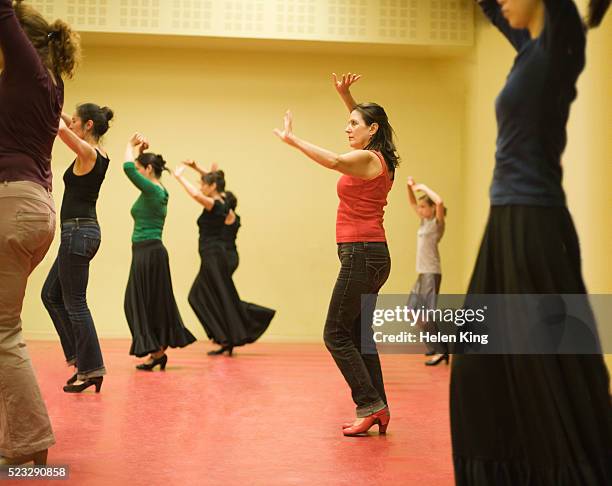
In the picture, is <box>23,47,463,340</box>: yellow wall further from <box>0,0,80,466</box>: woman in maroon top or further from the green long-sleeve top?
<box>0,0,80,466</box>: woman in maroon top

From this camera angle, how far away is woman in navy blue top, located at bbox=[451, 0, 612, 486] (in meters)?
1.88

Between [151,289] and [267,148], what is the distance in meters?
3.70

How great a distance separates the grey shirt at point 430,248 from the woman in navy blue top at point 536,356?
15.0ft

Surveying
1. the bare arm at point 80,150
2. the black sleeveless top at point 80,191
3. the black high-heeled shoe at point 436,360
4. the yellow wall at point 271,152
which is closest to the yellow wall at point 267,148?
the yellow wall at point 271,152

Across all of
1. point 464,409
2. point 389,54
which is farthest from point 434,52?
point 464,409

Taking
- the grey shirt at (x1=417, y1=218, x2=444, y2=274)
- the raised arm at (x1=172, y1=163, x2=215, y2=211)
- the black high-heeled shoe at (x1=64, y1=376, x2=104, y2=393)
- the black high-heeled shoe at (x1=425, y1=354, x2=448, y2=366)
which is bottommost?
the black high-heeled shoe at (x1=425, y1=354, x2=448, y2=366)

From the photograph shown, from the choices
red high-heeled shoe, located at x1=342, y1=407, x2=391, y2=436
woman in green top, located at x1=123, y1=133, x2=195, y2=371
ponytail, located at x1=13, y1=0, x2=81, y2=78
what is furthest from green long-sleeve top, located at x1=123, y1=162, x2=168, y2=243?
ponytail, located at x1=13, y1=0, x2=81, y2=78

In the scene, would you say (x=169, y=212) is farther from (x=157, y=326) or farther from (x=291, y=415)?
(x=291, y=415)

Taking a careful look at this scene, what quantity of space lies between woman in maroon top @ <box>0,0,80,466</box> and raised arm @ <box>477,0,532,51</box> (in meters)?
1.33

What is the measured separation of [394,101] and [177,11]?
101 inches

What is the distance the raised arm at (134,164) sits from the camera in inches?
177

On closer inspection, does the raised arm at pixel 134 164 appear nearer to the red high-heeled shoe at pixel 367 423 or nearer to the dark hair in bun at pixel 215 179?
the dark hair in bun at pixel 215 179

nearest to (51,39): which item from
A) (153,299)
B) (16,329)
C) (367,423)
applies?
(16,329)

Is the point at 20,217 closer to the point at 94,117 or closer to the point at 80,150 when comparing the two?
the point at 80,150
